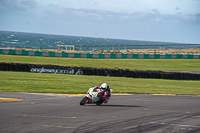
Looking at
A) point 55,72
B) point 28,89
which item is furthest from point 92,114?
point 55,72

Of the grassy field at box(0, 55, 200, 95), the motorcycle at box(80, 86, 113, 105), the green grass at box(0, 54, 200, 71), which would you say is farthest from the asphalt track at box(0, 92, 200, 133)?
the green grass at box(0, 54, 200, 71)

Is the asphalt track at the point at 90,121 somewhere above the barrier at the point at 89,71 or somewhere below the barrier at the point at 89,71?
below

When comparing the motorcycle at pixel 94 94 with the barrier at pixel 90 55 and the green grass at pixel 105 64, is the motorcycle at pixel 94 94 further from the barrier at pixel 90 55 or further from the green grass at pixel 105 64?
the barrier at pixel 90 55

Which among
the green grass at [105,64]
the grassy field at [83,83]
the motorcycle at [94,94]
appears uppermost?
the green grass at [105,64]

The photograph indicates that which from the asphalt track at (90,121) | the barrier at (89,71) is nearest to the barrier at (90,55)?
the barrier at (89,71)

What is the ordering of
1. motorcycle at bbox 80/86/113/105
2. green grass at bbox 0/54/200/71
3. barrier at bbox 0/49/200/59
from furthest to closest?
barrier at bbox 0/49/200/59
green grass at bbox 0/54/200/71
motorcycle at bbox 80/86/113/105

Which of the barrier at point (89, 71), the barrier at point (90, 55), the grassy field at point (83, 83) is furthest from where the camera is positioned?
the barrier at point (90, 55)

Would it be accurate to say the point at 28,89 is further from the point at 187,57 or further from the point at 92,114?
the point at 187,57

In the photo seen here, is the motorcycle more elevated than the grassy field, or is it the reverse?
the motorcycle

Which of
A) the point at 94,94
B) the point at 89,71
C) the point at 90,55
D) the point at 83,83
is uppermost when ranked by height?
the point at 90,55

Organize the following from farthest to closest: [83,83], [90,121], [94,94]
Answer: [83,83] < [94,94] < [90,121]

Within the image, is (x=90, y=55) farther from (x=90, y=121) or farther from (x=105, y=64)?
(x=90, y=121)

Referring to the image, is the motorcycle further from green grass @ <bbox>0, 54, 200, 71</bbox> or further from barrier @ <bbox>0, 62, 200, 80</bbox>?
green grass @ <bbox>0, 54, 200, 71</bbox>

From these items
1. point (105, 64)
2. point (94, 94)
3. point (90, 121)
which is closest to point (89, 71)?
point (105, 64)
